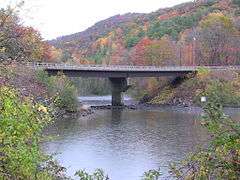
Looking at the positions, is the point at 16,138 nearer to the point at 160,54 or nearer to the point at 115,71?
the point at 115,71

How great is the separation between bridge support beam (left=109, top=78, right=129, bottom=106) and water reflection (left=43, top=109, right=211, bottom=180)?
27.6 meters

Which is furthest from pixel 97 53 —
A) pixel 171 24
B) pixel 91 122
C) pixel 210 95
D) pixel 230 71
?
pixel 210 95

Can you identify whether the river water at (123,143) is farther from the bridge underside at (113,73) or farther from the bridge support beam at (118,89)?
the bridge support beam at (118,89)

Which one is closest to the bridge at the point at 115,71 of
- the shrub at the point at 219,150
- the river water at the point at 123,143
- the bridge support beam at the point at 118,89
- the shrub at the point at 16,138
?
the bridge support beam at the point at 118,89

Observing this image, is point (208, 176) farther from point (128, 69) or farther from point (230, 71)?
point (230, 71)

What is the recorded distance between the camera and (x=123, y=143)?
39.9 m

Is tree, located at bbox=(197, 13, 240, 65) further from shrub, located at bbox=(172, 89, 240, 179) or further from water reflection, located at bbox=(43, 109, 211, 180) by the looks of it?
shrub, located at bbox=(172, 89, 240, 179)

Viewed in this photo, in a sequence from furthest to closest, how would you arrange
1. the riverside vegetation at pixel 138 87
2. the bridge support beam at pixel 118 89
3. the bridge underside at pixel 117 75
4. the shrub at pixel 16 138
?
the bridge support beam at pixel 118 89, the bridge underside at pixel 117 75, the riverside vegetation at pixel 138 87, the shrub at pixel 16 138

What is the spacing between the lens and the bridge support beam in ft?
287

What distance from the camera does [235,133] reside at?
9.89 metres

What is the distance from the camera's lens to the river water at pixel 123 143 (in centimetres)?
3162

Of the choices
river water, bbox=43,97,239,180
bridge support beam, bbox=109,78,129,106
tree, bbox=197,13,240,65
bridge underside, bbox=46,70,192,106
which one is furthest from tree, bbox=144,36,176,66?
river water, bbox=43,97,239,180

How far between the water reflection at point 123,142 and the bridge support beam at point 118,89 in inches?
1086

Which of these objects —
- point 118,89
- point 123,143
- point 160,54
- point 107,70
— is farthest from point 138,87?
point 123,143
